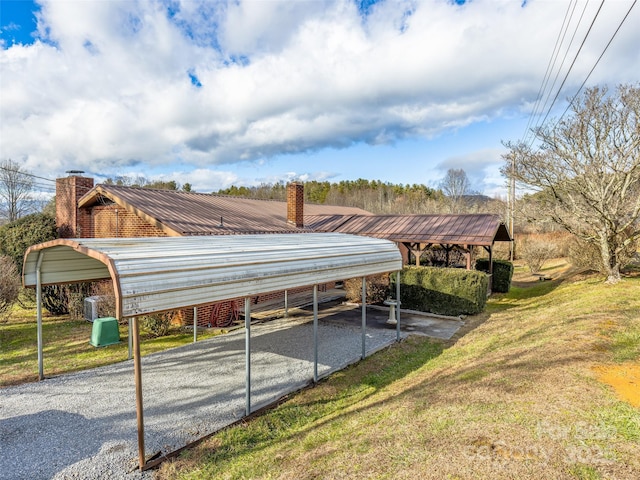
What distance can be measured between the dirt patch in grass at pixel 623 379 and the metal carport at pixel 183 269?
4.72 m

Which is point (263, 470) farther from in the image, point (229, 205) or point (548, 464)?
point (229, 205)

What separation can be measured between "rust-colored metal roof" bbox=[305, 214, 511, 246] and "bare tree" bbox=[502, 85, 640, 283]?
3332 millimetres

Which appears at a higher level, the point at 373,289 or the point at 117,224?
the point at 117,224

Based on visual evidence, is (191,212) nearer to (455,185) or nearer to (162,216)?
(162,216)

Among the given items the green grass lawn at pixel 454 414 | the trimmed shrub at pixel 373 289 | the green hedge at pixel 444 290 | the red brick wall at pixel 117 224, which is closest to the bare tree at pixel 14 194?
the red brick wall at pixel 117 224

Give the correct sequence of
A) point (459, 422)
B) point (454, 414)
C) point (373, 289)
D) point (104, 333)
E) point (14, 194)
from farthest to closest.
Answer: point (14, 194)
point (373, 289)
point (104, 333)
point (454, 414)
point (459, 422)

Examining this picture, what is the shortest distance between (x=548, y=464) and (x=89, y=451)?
226 inches

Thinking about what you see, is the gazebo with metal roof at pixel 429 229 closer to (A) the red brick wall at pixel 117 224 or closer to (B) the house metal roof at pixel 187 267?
(B) the house metal roof at pixel 187 267

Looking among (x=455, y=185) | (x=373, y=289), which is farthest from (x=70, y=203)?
(x=455, y=185)

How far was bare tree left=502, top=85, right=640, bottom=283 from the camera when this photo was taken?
15.6m

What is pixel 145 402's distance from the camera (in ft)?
22.0

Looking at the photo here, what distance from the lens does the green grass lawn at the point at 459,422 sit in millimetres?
4137

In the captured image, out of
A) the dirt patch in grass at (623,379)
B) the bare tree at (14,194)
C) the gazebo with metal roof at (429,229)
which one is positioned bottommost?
the dirt patch in grass at (623,379)

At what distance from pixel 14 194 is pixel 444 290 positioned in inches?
1505
